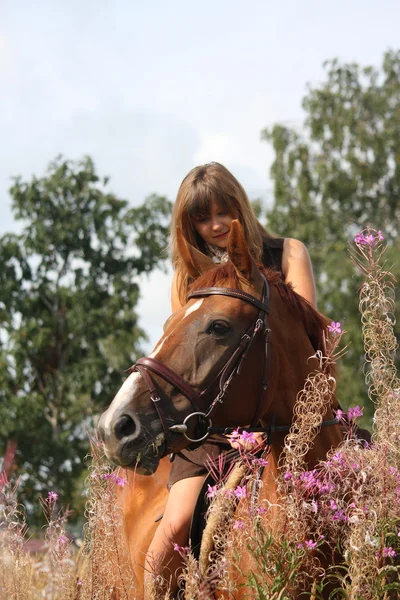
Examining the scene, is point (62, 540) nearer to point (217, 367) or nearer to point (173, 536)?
point (173, 536)

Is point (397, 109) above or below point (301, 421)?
above

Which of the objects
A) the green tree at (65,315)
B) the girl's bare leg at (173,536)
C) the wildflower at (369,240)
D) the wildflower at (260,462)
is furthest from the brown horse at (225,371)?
the green tree at (65,315)

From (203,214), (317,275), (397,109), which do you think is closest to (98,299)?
(317,275)

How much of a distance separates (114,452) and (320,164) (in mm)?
28586

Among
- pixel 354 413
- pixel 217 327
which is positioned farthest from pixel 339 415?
pixel 217 327

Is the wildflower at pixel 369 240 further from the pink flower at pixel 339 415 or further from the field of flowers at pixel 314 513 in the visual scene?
the pink flower at pixel 339 415

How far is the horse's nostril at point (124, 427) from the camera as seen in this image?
362cm

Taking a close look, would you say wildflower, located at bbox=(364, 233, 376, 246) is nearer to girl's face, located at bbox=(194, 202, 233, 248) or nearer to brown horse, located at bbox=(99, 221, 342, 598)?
brown horse, located at bbox=(99, 221, 342, 598)

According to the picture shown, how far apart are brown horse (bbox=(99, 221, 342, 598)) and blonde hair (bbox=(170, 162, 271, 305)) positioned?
2.66 feet

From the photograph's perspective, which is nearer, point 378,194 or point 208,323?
point 208,323

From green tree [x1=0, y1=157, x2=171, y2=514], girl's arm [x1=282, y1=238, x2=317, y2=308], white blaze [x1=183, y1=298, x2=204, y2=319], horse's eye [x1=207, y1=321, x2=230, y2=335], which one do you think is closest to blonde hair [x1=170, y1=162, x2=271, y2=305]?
girl's arm [x1=282, y1=238, x2=317, y2=308]

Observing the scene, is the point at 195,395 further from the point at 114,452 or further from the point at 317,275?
the point at 317,275

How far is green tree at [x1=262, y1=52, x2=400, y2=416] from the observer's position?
31.0m

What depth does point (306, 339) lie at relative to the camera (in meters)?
4.30
